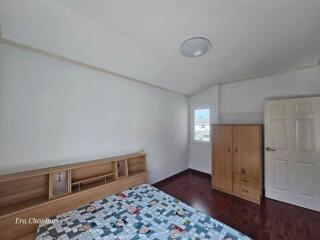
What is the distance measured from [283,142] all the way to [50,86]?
393 centimetres

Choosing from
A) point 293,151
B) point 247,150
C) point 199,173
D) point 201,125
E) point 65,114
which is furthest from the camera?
point 201,125

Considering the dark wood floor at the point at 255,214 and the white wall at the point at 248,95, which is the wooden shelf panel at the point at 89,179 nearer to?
the dark wood floor at the point at 255,214

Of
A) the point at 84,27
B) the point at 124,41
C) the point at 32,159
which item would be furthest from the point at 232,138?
the point at 32,159

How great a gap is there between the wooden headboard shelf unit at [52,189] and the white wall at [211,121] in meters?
2.44

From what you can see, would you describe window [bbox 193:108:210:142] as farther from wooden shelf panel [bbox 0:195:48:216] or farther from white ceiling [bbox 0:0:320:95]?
wooden shelf panel [bbox 0:195:48:216]

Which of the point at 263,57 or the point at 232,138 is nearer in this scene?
the point at 263,57

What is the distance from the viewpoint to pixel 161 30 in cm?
175

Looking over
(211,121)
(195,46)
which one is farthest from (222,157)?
(195,46)

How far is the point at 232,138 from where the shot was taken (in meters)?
3.01

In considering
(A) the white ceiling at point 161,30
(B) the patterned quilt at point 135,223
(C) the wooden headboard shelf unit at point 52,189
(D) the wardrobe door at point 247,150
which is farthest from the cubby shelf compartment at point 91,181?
(D) the wardrobe door at point 247,150

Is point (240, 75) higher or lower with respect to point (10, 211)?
higher

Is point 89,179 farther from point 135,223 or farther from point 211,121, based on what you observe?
point 211,121

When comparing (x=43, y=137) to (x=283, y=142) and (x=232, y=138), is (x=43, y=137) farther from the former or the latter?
(x=283, y=142)

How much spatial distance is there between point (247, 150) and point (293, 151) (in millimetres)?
724
